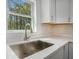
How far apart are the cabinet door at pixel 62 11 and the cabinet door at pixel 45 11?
25 centimetres

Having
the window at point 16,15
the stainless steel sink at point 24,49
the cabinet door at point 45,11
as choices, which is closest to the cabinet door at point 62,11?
the cabinet door at point 45,11

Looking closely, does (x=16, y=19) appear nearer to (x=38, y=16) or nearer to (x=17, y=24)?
(x=17, y=24)

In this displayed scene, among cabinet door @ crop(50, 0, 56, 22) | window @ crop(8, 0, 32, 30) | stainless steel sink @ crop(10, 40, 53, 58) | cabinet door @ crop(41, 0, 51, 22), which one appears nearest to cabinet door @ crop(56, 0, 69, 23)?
cabinet door @ crop(50, 0, 56, 22)

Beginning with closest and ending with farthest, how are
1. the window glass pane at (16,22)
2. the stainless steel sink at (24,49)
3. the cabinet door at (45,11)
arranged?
the stainless steel sink at (24,49) → the window glass pane at (16,22) → the cabinet door at (45,11)

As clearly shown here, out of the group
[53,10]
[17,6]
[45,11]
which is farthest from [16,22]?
[53,10]

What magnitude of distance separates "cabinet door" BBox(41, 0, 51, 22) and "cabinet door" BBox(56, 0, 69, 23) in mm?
248

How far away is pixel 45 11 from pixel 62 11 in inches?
16.6

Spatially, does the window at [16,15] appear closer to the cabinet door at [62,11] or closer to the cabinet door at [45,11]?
the cabinet door at [45,11]

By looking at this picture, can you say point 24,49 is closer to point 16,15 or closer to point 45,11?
point 16,15

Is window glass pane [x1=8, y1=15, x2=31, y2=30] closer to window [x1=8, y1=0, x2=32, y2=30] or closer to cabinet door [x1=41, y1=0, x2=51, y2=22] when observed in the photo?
window [x1=8, y1=0, x2=32, y2=30]

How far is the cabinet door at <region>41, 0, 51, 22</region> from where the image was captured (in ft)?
9.74

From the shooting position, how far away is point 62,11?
9.98ft

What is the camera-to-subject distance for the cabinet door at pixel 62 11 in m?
2.99
